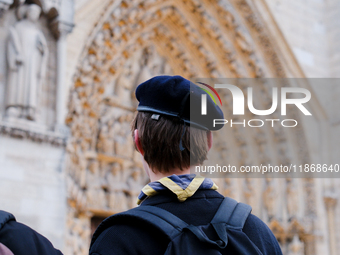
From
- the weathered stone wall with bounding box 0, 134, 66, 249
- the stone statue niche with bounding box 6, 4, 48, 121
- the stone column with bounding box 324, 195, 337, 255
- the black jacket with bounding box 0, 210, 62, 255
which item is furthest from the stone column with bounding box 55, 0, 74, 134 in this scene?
the stone column with bounding box 324, 195, 337, 255

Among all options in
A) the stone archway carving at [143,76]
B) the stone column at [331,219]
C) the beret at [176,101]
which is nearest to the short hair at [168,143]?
the beret at [176,101]

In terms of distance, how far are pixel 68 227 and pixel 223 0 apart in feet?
11.3

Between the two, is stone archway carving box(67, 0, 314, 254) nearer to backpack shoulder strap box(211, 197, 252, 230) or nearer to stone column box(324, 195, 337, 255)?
stone column box(324, 195, 337, 255)

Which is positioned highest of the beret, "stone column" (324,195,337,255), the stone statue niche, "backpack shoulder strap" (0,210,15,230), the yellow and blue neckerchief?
the stone statue niche

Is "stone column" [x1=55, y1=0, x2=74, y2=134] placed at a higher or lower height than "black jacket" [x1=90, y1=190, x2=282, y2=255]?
higher

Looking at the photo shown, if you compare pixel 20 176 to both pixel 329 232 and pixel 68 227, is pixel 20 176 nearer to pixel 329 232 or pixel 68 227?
pixel 68 227

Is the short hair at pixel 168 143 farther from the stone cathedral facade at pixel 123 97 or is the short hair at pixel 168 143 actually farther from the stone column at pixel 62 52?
the stone column at pixel 62 52

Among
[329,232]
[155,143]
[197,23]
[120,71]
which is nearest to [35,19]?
[120,71]

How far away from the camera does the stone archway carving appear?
4.53 meters

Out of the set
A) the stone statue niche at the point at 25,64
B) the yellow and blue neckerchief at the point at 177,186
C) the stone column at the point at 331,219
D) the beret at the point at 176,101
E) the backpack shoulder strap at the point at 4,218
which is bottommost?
the stone column at the point at 331,219

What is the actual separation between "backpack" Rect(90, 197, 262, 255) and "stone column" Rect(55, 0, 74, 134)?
2.97 meters

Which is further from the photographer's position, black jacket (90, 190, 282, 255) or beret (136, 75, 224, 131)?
beret (136, 75, 224, 131)

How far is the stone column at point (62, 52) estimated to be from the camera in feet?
12.4

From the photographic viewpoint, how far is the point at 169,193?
935 mm
